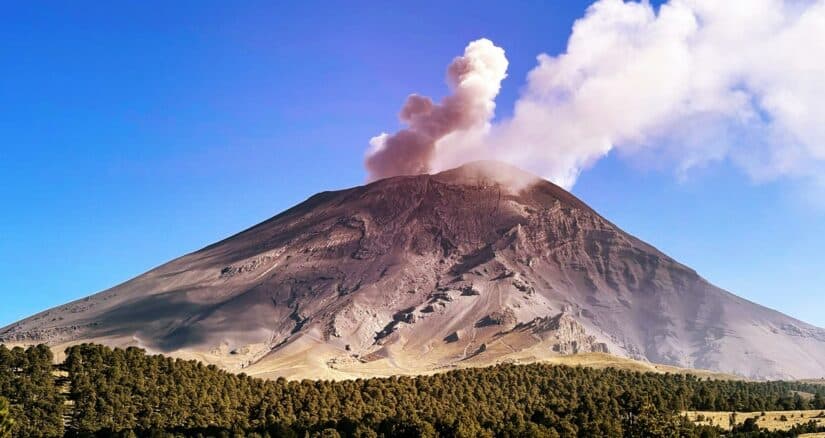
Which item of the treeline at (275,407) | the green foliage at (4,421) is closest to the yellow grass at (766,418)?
the treeline at (275,407)

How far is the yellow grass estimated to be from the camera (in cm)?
9881

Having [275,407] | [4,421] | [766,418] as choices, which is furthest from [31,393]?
[766,418]

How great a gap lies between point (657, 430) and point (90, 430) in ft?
202

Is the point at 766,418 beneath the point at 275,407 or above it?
beneath

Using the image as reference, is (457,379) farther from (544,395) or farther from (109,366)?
(109,366)

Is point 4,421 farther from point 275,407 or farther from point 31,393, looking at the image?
point 275,407

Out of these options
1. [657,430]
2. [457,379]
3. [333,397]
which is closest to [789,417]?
[657,430]

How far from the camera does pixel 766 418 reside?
106 meters

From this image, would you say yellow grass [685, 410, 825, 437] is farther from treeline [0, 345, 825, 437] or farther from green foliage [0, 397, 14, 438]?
green foliage [0, 397, 14, 438]

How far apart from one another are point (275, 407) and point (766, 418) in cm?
6753

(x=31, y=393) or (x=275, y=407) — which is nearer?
(x=31, y=393)

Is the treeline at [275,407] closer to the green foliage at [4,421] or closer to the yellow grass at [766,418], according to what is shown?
the yellow grass at [766,418]

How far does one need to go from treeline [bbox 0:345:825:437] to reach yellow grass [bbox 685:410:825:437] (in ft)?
17.8

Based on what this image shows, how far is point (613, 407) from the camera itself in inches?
4107
